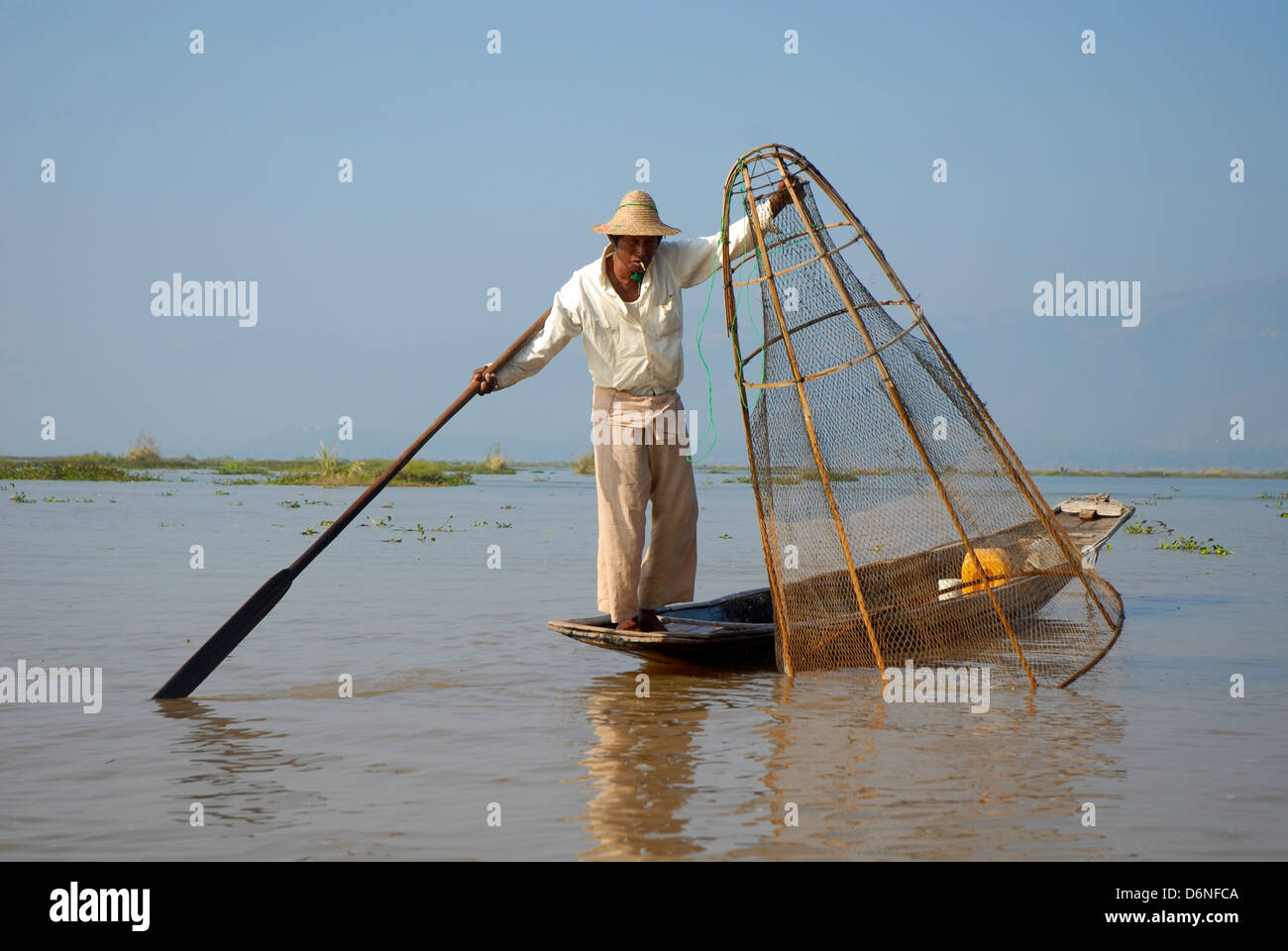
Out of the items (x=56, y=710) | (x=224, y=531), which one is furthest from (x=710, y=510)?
(x=56, y=710)

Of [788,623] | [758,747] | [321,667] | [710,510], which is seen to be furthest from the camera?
[710,510]

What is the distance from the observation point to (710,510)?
68.1 ft

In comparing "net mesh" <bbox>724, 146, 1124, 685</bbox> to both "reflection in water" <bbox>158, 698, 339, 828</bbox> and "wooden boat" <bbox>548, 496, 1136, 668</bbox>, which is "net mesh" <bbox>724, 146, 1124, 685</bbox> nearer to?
"wooden boat" <bbox>548, 496, 1136, 668</bbox>

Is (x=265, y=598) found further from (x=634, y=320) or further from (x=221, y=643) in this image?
(x=634, y=320)

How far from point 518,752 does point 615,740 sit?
38cm

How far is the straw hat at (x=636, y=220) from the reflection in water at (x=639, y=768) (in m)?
2.00

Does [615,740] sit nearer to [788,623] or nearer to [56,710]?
[788,623]

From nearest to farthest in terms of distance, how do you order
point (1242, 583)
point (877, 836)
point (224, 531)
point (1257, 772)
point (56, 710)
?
point (877, 836) → point (1257, 772) → point (56, 710) → point (1242, 583) → point (224, 531)

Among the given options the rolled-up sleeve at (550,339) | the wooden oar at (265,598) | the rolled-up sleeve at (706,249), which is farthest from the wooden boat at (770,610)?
the rolled-up sleeve at (706,249)

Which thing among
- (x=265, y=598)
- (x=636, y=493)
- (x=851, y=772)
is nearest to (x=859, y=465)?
(x=636, y=493)

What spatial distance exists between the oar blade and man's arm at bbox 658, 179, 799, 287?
2.22m

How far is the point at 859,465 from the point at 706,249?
120cm

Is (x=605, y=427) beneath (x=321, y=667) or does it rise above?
above
